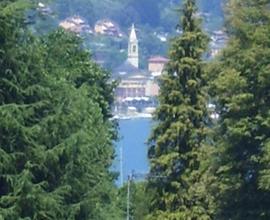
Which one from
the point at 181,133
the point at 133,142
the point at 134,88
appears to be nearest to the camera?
the point at 181,133

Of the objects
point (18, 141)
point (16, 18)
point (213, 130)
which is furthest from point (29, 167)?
point (213, 130)

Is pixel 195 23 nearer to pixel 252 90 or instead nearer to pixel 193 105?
pixel 193 105

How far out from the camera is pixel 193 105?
99.6 feet

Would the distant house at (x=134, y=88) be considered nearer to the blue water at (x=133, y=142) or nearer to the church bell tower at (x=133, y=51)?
the blue water at (x=133, y=142)

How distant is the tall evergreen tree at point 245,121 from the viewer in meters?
25.8

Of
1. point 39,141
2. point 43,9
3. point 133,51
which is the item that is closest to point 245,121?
point 43,9

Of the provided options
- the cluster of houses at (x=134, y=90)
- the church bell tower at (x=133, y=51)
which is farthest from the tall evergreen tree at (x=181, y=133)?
the church bell tower at (x=133, y=51)

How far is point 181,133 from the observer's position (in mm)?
29953

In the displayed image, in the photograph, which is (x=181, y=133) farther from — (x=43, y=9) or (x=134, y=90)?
(x=134, y=90)

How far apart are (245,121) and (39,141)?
1158 centimetres

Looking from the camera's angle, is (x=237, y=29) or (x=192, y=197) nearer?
(x=237, y=29)

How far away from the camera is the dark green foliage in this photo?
1452cm

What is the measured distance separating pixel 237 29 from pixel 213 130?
236cm

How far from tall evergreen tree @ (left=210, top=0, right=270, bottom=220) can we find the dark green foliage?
9906mm
